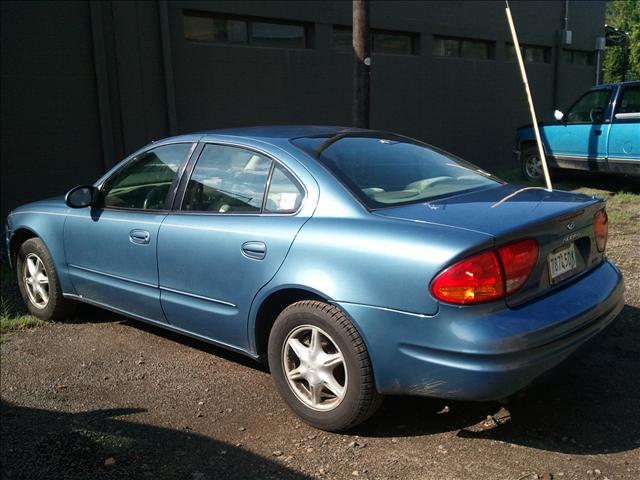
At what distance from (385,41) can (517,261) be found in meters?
11.8

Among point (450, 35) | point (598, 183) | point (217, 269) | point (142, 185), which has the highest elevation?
point (450, 35)

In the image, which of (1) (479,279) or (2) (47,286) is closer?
(1) (479,279)

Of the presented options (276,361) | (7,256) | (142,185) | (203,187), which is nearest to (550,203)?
(276,361)

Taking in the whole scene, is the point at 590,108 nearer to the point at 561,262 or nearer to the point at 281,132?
the point at 281,132

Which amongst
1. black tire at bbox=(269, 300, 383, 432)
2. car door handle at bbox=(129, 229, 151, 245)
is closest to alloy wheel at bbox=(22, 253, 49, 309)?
A: car door handle at bbox=(129, 229, 151, 245)

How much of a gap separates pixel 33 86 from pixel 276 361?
7.39 meters

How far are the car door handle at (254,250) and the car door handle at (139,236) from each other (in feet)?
3.01

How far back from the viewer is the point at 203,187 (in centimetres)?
424

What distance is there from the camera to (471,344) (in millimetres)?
2941

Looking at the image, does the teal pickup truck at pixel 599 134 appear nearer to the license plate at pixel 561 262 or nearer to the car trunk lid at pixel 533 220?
the car trunk lid at pixel 533 220

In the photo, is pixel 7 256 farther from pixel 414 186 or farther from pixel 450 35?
pixel 450 35

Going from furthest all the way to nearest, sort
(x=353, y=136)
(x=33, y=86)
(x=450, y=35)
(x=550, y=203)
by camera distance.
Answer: (x=450, y=35)
(x=33, y=86)
(x=353, y=136)
(x=550, y=203)

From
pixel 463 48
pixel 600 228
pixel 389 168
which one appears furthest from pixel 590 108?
pixel 389 168

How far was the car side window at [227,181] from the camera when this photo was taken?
3.94m
